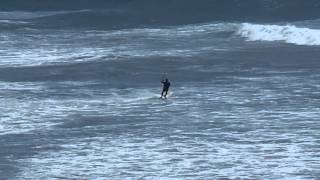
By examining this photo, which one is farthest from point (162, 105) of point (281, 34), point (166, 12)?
point (166, 12)

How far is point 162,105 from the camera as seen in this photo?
116 feet

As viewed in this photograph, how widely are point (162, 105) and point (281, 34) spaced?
75.6 feet

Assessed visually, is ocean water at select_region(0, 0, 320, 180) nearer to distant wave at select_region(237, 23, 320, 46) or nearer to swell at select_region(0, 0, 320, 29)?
distant wave at select_region(237, 23, 320, 46)

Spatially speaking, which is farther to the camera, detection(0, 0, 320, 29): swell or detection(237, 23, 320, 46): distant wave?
detection(0, 0, 320, 29): swell

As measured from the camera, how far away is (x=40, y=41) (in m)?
58.7

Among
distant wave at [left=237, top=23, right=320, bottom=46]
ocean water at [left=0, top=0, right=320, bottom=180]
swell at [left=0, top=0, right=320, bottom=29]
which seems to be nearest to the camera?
ocean water at [left=0, top=0, right=320, bottom=180]

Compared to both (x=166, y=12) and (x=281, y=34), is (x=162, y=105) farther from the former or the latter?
(x=166, y=12)

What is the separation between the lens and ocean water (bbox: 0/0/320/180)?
26.6 meters

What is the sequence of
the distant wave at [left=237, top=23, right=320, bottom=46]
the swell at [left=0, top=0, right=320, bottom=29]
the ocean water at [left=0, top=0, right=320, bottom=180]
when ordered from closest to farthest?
the ocean water at [left=0, top=0, right=320, bottom=180] → the distant wave at [left=237, top=23, right=320, bottom=46] → the swell at [left=0, top=0, right=320, bottom=29]

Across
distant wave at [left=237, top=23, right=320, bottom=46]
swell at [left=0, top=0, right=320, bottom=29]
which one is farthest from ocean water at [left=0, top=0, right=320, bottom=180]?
swell at [left=0, top=0, right=320, bottom=29]

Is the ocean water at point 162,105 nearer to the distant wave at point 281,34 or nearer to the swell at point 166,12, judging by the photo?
the distant wave at point 281,34

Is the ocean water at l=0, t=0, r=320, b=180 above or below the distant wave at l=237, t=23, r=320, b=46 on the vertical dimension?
below

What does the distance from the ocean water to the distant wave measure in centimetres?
10

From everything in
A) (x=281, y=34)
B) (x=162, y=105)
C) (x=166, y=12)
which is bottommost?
(x=162, y=105)
